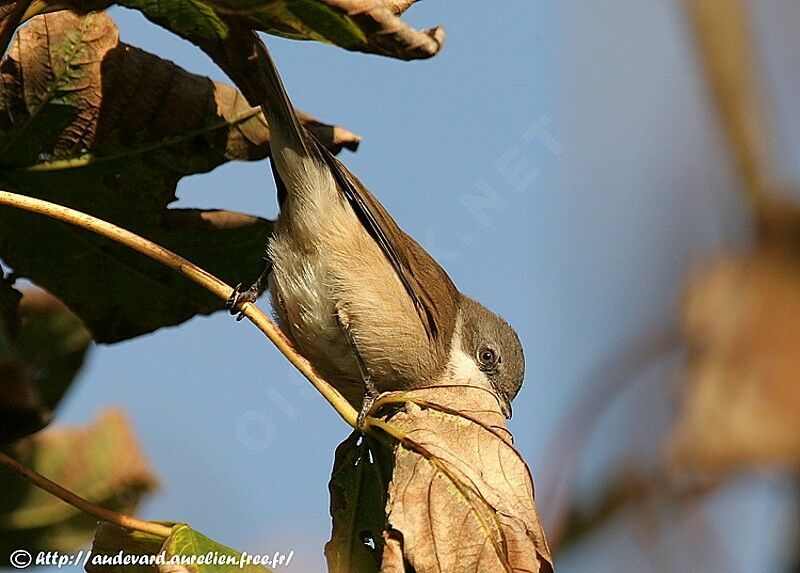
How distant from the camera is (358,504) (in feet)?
9.37

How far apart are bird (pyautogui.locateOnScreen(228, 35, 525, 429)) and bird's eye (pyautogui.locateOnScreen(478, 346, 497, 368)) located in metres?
0.36

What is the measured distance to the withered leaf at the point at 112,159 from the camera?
2816mm

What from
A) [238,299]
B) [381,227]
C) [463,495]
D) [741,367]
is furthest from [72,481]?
[741,367]

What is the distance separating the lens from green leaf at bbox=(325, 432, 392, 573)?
275 cm

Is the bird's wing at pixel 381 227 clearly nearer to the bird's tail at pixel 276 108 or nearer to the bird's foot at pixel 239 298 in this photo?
the bird's tail at pixel 276 108

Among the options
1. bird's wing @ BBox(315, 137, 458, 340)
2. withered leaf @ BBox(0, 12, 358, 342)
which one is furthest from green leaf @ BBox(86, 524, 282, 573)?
bird's wing @ BBox(315, 137, 458, 340)

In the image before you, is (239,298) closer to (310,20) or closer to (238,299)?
(238,299)

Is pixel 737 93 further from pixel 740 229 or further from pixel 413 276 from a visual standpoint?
pixel 413 276

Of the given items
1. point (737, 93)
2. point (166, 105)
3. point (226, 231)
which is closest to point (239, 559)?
point (226, 231)

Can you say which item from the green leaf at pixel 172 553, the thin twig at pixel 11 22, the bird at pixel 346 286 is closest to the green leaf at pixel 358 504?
the green leaf at pixel 172 553

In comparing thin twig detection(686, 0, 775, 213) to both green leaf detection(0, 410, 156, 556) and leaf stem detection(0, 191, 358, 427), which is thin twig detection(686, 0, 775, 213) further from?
green leaf detection(0, 410, 156, 556)

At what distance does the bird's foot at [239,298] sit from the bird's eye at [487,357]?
144 centimetres

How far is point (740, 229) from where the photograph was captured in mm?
1623

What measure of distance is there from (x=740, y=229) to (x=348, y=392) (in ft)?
9.20
